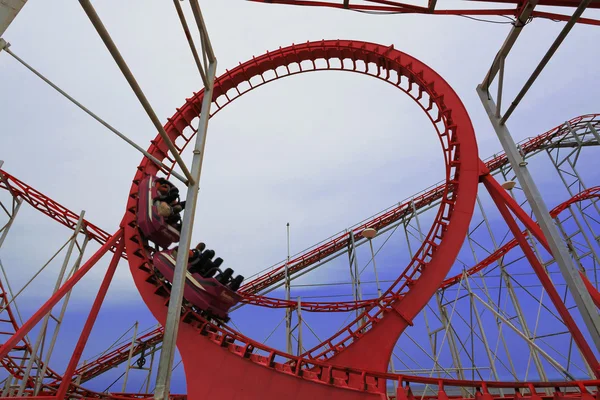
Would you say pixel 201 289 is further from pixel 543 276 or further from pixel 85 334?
pixel 543 276

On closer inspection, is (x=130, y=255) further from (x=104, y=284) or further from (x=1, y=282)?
(x=1, y=282)

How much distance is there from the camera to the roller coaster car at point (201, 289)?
6.29 meters

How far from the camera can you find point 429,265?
5883 mm

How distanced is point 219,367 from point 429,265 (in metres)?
3.89

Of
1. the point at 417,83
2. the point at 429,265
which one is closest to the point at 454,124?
the point at 417,83

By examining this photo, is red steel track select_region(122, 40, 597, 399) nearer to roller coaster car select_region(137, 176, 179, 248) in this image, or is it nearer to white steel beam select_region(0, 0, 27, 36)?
roller coaster car select_region(137, 176, 179, 248)

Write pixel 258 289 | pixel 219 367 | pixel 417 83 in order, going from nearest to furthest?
pixel 219 367
pixel 417 83
pixel 258 289

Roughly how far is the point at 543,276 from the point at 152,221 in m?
6.79

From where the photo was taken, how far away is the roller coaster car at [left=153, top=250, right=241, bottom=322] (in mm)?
6293

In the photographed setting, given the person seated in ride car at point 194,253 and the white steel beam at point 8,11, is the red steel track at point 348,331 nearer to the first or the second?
the person seated in ride car at point 194,253

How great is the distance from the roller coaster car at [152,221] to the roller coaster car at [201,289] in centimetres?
30

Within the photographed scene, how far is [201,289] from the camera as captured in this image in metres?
6.41

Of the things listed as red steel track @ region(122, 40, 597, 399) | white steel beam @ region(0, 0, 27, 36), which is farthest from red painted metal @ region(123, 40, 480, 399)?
white steel beam @ region(0, 0, 27, 36)

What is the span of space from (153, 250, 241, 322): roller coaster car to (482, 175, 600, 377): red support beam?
5309mm
